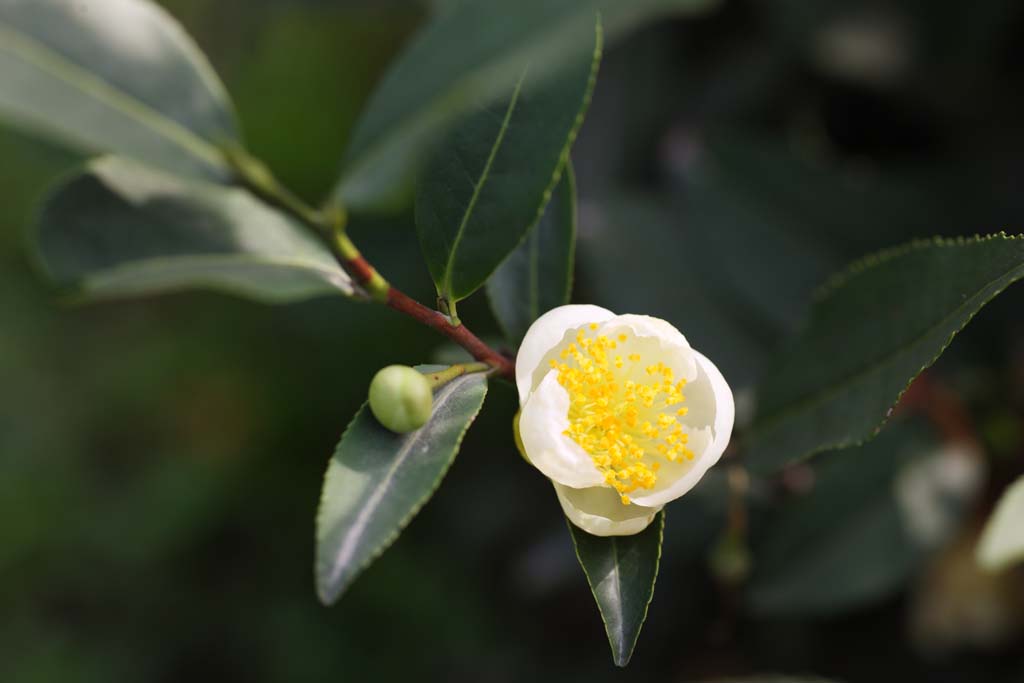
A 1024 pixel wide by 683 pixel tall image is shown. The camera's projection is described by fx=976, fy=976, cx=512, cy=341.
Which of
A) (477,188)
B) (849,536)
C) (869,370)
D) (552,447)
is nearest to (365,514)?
(552,447)

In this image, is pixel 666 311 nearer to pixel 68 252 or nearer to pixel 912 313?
pixel 912 313

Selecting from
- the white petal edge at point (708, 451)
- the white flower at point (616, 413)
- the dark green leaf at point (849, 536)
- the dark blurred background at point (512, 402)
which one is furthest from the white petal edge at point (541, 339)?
the dark green leaf at point (849, 536)

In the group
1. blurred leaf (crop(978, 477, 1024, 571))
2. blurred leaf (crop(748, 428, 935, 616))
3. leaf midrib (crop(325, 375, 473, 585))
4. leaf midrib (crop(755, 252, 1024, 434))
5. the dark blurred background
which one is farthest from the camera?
the dark blurred background

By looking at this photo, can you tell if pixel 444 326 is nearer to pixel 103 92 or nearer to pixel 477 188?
pixel 477 188

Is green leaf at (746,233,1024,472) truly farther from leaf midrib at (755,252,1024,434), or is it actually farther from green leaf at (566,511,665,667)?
green leaf at (566,511,665,667)

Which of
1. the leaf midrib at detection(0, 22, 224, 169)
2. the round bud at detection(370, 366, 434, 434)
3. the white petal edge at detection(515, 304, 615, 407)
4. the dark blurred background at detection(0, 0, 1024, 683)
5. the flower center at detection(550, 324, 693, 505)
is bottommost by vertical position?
the dark blurred background at detection(0, 0, 1024, 683)

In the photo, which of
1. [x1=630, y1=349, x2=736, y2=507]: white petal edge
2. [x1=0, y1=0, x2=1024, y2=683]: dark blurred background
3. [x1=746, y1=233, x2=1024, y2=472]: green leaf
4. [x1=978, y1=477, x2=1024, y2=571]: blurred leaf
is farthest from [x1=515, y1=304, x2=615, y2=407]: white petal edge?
[x1=0, y1=0, x2=1024, y2=683]: dark blurred background

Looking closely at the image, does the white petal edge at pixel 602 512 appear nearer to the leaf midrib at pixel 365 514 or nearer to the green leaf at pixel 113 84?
the leaf midrib at pixel 365 514
